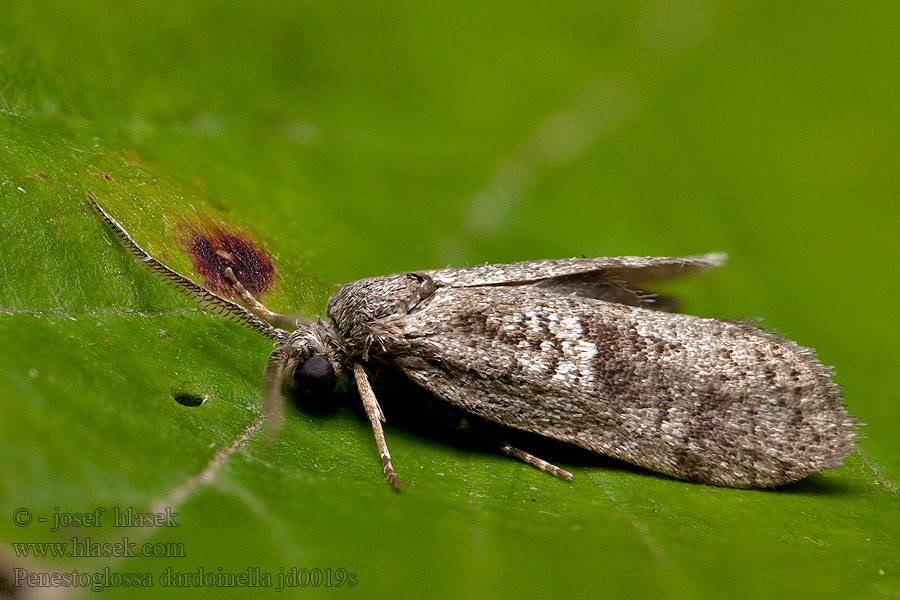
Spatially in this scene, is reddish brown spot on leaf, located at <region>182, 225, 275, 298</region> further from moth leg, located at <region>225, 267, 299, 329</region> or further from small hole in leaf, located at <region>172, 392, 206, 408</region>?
small hole in leaf, located at <region>172, 392, 206, 408</region>

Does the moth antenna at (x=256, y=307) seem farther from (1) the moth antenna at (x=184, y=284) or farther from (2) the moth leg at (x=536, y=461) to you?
(2) the moth leg at (x=536, y=461)

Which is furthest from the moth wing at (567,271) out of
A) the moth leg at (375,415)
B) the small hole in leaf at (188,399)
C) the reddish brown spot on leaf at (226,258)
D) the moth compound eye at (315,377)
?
the small hole in leaf at (188,399)

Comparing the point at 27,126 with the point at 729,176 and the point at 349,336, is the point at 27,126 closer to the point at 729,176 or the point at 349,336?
the point at 349,336

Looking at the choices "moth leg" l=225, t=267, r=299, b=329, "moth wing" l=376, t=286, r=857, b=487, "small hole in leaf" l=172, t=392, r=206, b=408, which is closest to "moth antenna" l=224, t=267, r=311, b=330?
"moth leg" l=225, t=267, r=299, b=329

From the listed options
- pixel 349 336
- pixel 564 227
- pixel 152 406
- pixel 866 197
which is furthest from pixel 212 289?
pixel 866 197

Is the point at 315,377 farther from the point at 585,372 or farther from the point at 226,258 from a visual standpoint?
the point at 585,372

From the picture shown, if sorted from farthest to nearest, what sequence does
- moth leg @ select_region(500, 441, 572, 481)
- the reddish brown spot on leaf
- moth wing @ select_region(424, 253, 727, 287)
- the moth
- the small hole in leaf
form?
moth wing @ select_region(424, 253, 727, 287), the reddish brown spot on leaf, the moth, moth leg @ select_region(500, 441, 572, 481), the small hole in leaf
